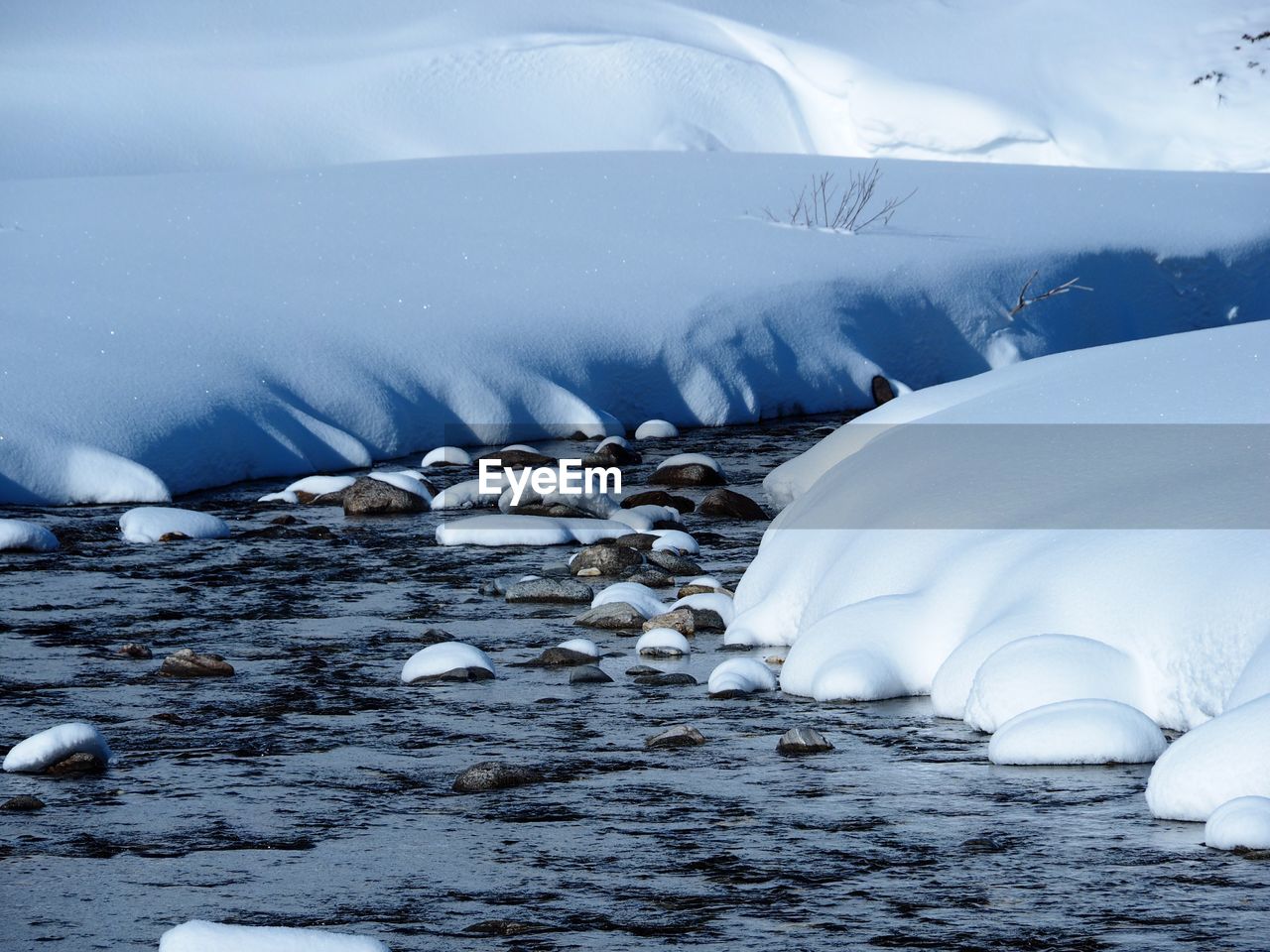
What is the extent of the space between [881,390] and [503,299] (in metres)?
2.78

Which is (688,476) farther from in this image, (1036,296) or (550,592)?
(1036,296)

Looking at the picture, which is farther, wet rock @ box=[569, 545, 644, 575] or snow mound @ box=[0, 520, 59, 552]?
snow mound @ box=[0, 520, 59, 552]

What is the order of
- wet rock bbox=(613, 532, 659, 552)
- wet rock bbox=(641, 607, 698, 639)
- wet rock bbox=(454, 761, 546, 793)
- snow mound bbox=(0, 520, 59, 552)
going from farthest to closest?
wet rock bbox=(613, 532, 659, 552) → snow mound bbox=(0, 520, 59, 552) → wet rock bbox=(641, 607, 698, 639) → wet rock bbox=(454, 761, 546, 793)

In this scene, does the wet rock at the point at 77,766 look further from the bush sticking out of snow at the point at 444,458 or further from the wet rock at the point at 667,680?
the bush sticking out of snow at the point at 444,458

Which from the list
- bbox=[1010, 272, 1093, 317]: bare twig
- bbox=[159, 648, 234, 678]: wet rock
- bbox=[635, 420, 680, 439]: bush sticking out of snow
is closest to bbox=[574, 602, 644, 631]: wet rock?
bbox=[159, 648, 234, 678]: wet rock

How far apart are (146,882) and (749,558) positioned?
4572mm

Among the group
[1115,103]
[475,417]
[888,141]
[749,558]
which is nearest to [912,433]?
[749,558]

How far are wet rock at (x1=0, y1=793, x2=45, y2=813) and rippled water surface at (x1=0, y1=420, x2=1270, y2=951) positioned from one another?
0.13ft

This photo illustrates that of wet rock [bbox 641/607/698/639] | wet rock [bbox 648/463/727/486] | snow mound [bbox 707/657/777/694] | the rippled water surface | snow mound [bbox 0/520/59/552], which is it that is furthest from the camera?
wet rock [bbox 648/463/727/486]

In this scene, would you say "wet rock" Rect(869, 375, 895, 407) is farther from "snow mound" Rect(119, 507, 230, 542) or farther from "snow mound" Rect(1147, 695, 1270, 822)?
"snow mound" Rect(1147, 695, 1270, 822)

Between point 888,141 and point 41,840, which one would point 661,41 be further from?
point 41,840

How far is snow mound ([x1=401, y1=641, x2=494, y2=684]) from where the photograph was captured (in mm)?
5406

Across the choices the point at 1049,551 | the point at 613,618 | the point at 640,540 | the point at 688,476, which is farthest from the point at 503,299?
the point at 1049,551

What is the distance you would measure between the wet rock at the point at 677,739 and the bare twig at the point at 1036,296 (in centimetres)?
1060
